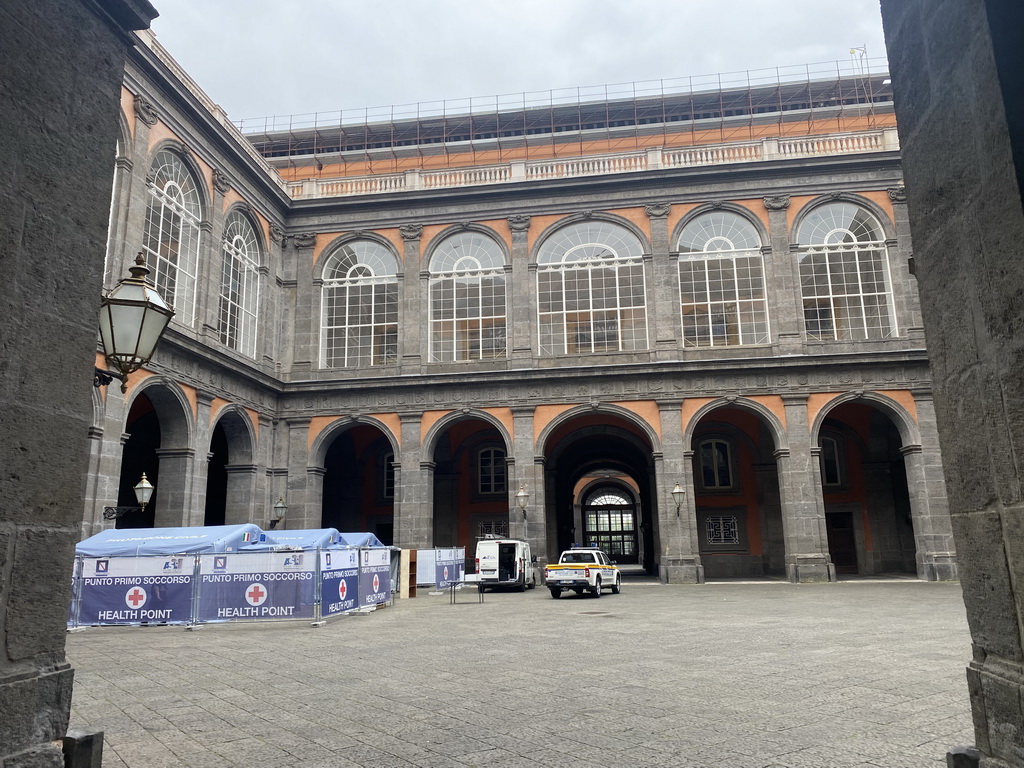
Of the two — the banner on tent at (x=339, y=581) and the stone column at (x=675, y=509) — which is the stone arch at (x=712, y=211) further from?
the banner on tent at (x=339, y=581)

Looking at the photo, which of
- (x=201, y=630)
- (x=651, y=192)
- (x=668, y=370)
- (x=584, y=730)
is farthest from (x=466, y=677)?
(x=651, y=192)

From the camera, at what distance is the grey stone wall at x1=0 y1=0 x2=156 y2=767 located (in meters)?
3.49

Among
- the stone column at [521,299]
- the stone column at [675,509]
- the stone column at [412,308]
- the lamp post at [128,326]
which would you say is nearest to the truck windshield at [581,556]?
the stone column at [675,509]

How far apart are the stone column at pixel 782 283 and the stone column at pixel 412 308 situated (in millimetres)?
12149

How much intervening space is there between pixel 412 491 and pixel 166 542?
12.9 meters

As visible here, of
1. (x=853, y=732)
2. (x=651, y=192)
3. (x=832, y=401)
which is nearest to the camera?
(x=853, y=732)

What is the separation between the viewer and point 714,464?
31125 millimetres

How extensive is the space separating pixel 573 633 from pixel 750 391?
15930 mm

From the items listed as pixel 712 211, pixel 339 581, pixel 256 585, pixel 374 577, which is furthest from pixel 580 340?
pixel 256 585

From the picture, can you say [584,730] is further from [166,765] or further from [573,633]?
[573,633]

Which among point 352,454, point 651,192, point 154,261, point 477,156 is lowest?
point 352,454

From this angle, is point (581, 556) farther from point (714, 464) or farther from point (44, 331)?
point (44, 331)

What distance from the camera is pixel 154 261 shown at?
21.4 meters

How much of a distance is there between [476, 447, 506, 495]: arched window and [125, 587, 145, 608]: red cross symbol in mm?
18380
